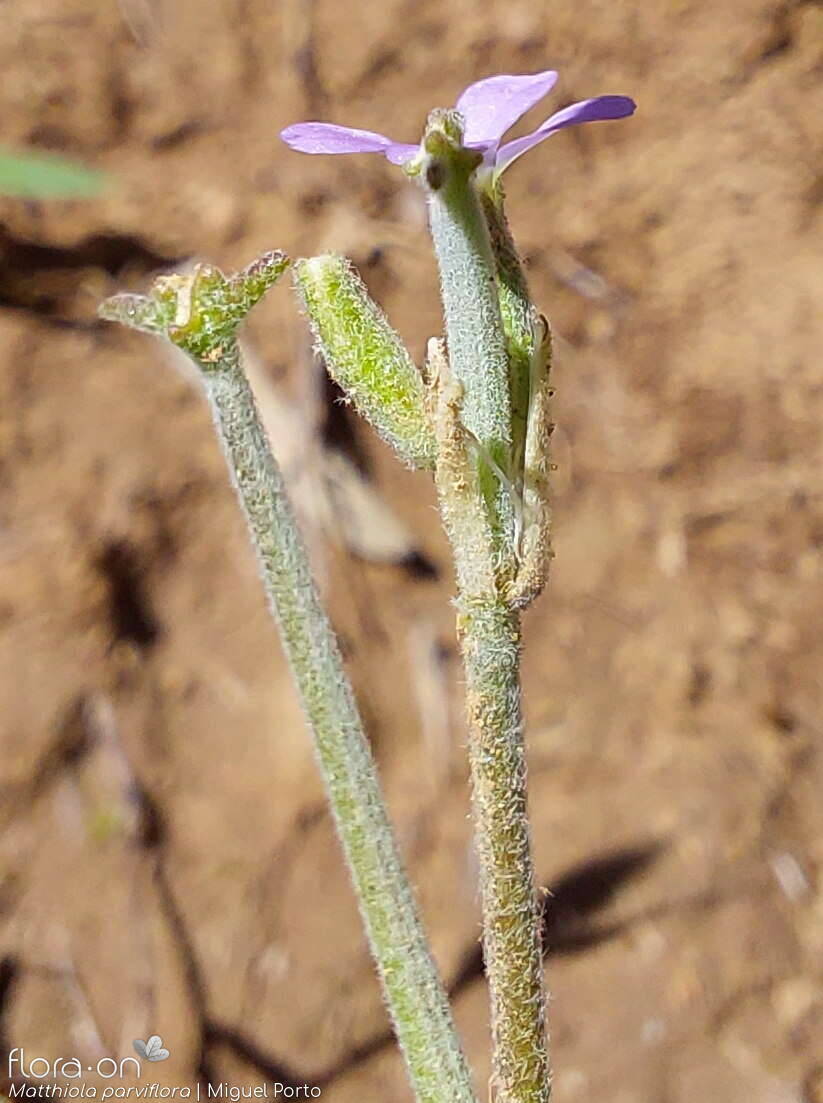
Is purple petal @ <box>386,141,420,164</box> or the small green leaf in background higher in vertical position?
purple petal @ <box>386,141,420,164</box>

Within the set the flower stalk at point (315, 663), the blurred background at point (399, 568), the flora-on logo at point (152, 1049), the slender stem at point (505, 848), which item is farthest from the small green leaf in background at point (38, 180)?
the flora-on logo at point (152, 1049)

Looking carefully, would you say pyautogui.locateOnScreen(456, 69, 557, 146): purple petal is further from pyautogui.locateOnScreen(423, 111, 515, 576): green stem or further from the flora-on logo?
the flora-on logo

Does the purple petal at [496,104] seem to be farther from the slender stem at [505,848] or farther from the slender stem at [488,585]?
the slender stem at [505,848]

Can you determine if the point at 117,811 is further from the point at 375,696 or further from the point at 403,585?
the point at 403,585

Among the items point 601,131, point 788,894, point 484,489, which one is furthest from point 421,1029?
point 601,131

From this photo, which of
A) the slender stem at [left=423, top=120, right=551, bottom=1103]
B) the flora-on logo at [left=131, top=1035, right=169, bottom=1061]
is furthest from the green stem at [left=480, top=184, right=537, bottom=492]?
the flora-on logo at [left=131, top=1035, right=169, bottom=1061]

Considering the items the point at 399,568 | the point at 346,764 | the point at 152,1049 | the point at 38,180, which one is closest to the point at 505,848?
the point at 346,764
